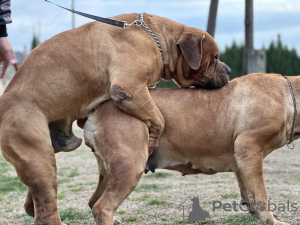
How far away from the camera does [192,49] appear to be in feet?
15.4

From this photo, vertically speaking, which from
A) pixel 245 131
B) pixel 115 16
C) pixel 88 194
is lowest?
pixel 88 194

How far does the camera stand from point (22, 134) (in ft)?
13.0

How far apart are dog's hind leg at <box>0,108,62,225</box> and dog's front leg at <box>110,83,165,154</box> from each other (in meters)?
0.63

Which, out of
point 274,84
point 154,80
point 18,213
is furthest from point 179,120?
point 18,213

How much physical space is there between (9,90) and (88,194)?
9.91ft

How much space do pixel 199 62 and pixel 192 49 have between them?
0.13 m

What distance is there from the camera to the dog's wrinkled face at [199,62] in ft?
15.4

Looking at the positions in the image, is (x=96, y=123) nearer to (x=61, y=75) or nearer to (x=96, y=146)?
(x=96, y=146)

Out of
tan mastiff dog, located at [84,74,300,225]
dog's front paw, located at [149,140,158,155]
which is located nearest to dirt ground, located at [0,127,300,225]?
tan mastiff dog, located at [84,74,300,225]

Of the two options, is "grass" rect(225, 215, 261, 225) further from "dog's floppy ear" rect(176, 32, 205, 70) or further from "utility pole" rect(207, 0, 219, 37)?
"utility pole" rect(207, 0, 219, 37)

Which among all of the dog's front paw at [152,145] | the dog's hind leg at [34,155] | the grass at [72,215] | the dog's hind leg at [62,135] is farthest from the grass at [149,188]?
the dog's hind leg at [34,155]

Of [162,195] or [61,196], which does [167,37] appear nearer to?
[162,195]

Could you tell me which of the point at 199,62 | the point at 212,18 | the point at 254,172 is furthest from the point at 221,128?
the point at 212,18

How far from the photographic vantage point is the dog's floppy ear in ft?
15.4
